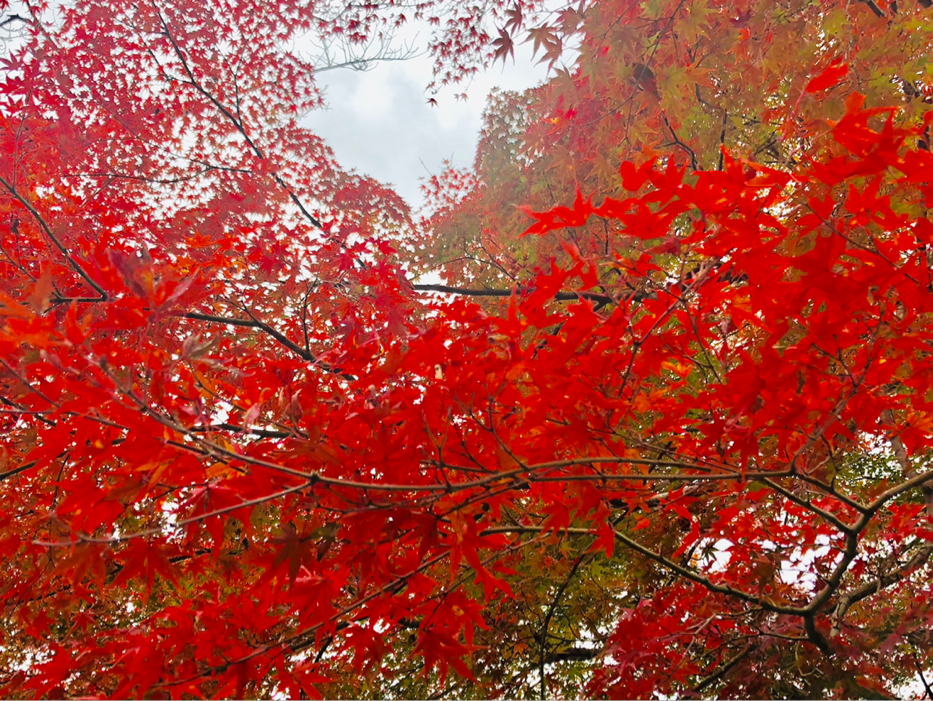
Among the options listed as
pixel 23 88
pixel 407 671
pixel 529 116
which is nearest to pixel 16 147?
pixel 23 88

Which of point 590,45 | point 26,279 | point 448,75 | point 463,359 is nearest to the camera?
point 463,359

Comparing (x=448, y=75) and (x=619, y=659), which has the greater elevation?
(x=448, y=75)

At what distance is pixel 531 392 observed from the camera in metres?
2.07

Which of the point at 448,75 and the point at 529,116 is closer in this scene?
the point at 448,75

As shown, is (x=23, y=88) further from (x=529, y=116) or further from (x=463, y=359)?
(x=529, y=116)

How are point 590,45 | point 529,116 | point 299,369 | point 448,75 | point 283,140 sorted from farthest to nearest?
1. point 529,116
2. point 283,140
3. point 448,75
4. point 590,45
5. point 299,369

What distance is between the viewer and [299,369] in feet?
7.87

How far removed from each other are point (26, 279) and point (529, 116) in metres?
8.38

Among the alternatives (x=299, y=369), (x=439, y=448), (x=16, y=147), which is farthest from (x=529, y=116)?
(x=439, y=448)

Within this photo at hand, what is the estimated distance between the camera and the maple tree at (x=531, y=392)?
4.98 ft

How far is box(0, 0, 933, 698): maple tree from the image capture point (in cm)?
152

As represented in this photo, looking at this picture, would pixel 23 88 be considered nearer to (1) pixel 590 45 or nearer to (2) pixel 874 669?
(1) pixel 590 45

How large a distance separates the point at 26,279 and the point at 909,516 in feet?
18.7

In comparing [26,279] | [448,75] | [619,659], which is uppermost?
[448,75]
